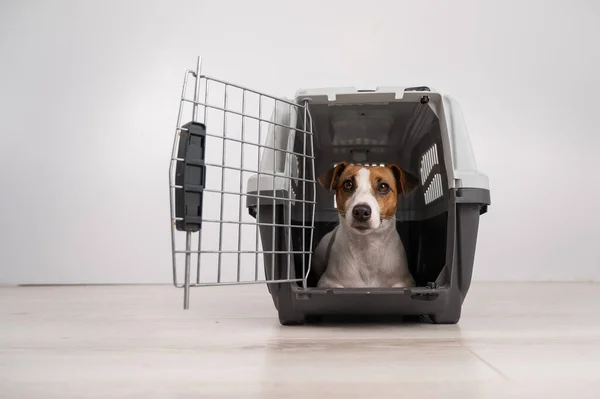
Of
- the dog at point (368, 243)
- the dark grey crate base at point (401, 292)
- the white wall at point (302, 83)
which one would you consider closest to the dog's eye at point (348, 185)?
the dog at point (368, 243)

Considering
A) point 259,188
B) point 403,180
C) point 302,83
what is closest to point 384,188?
point 403,180

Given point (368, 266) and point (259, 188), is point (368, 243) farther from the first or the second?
point (259, 188)

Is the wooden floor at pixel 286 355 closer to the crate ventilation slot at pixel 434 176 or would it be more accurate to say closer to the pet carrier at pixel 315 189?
the pet carrier at pixel 315 189

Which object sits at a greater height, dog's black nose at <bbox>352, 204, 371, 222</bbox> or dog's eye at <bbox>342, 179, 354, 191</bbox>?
dog's eye at <bbox>342, 179, 354, 191</bbox>

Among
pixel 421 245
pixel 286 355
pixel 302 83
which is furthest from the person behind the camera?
pixel 302 83

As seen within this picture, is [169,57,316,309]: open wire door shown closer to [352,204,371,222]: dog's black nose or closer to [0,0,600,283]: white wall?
[352,204,371,222]: dog's black nose

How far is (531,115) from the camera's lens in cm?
374

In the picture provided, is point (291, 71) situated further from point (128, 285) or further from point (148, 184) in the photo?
point (128, 285)

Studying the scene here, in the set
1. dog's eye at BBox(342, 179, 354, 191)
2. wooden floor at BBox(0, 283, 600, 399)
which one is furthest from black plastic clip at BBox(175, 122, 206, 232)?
dog's eye at BBox(342, 179, 354, 191)

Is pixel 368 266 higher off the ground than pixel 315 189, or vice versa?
pixel 315 189

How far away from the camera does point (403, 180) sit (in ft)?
6.61

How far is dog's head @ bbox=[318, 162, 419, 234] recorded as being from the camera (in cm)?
181

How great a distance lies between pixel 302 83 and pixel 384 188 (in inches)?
76.9

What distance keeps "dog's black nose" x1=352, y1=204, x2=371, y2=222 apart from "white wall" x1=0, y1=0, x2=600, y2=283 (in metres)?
2.03
